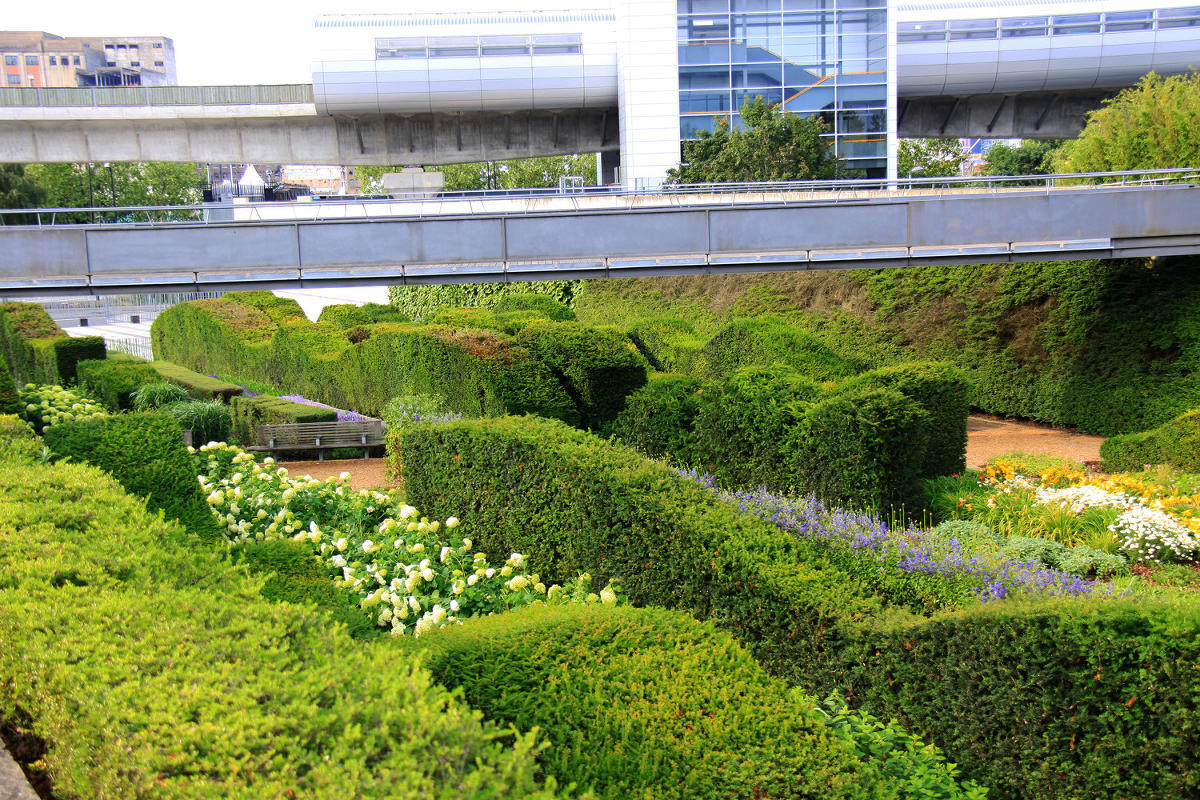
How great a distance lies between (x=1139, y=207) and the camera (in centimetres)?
1543

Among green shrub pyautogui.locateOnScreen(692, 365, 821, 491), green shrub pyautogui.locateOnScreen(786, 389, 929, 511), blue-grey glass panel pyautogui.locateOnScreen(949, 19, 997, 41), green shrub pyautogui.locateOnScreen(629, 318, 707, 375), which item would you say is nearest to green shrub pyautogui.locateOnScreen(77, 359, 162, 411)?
green shrub pyautogui.locateOnScreen(629, 318, 707, 375)

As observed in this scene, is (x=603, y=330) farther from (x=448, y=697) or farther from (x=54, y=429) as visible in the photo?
(x=448, y=697)

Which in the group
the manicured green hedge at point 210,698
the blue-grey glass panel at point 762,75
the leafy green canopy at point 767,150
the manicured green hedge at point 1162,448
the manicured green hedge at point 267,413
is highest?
the blue-grey glass panel at point 762,75

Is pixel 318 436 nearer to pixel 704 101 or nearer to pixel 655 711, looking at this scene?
pixel 655 711

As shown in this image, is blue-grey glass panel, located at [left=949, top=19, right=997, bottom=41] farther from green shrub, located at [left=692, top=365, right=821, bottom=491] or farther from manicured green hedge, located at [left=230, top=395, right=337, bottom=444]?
manicured green hedge, located at [left=230, top=395, right=337, bottom=444]

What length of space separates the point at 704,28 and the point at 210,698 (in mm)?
33628

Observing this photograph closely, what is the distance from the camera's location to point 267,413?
15992mm

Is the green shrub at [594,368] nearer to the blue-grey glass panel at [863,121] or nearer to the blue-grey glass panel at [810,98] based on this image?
the blue-grey glass panel at [810,98]

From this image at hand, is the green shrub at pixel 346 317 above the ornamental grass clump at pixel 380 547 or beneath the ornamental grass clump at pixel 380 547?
above

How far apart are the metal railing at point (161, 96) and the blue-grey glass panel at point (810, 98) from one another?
19.2m

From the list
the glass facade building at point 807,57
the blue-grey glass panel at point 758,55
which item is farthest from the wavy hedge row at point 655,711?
the blue-grey glass panel at point 758,55

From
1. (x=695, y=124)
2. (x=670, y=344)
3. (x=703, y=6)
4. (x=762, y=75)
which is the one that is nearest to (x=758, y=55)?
(x=762, y=75)

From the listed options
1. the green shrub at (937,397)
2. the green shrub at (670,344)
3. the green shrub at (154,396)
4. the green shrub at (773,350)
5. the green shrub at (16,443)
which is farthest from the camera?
the green shrub at (670,344)

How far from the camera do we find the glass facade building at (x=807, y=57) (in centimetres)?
3225
